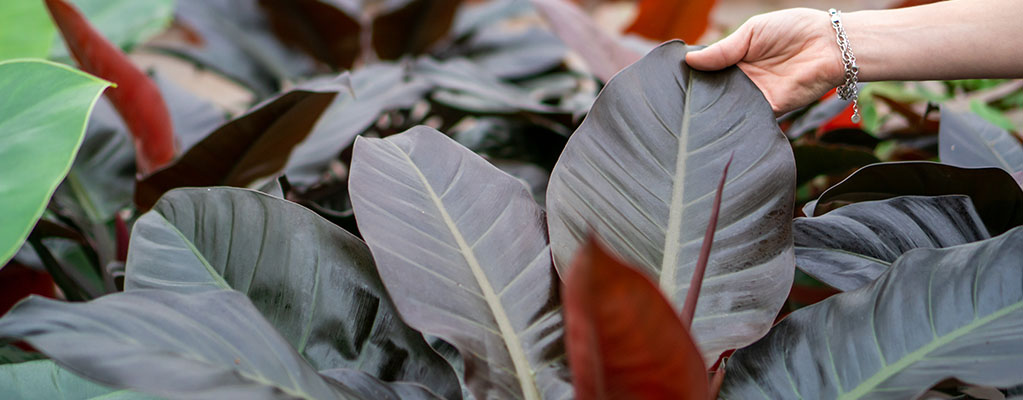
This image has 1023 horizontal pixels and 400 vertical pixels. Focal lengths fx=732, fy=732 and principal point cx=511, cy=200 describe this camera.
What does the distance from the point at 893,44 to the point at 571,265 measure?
17.2 inches

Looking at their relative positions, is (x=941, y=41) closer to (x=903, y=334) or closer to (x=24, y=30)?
(x=903, y=334)

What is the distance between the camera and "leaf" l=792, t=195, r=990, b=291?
1.93 feet

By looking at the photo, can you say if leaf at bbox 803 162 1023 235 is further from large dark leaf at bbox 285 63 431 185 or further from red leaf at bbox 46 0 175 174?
red leaf at bbox 46 0 175 174

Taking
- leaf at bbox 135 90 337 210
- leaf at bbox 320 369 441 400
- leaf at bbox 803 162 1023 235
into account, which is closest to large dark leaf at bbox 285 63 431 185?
leaf at bbox 135 90 337 210

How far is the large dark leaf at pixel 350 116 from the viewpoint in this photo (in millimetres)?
890

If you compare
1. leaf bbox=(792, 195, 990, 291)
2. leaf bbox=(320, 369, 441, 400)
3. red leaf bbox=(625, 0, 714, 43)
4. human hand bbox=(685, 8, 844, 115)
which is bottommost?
leaf bbox=(320, 369, 441, 400)

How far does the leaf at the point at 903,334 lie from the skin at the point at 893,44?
10.2 inches

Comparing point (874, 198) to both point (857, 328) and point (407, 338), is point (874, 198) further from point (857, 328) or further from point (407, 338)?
point (407, 338)

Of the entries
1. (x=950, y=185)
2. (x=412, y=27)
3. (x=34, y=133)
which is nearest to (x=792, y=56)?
(x=950, y=185)

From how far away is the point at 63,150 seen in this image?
18.3 inches

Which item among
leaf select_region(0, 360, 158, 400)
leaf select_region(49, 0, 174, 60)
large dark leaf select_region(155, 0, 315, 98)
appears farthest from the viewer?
large dark leaf select_region(155, 0, 315, 98)

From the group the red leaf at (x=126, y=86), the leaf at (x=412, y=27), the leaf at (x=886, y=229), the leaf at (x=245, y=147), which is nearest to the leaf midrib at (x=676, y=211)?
the leaf at (x=886, y=229)

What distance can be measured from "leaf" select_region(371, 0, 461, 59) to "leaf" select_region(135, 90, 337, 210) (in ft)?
2.25

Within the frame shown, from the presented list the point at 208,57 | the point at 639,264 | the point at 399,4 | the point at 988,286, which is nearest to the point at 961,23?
the point at 988,286
